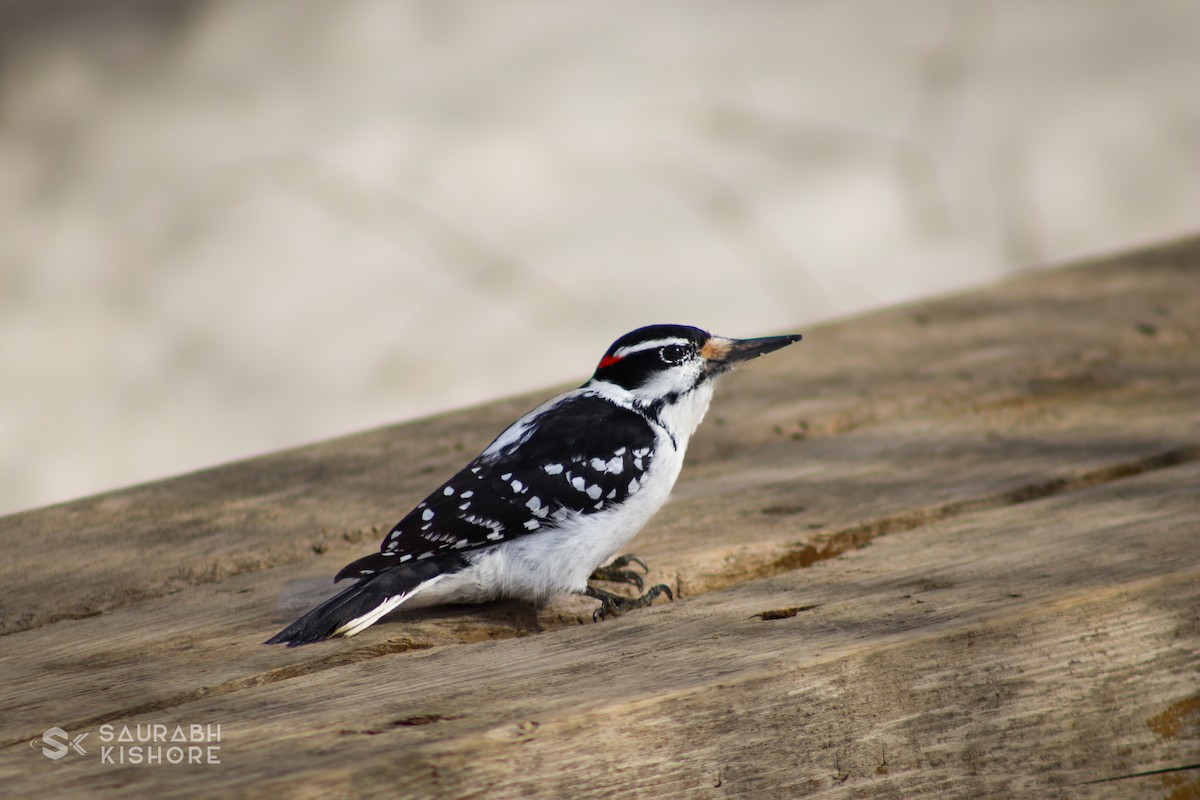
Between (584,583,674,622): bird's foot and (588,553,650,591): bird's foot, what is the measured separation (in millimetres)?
38

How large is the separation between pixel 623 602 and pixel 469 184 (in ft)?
16.5

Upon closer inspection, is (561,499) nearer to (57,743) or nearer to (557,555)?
(557,555)

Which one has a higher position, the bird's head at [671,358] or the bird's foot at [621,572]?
the bird's head at [671,358]

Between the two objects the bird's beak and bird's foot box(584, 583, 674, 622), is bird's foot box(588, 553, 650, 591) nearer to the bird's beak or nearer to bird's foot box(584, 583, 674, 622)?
bird's foot box(584, 583, 674, 622)

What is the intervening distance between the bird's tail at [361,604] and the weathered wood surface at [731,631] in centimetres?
3

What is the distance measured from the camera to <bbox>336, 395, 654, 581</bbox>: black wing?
6.77 feet

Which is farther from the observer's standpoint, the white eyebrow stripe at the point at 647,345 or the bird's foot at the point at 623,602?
the white eyebrow stripe at the point at 647,345

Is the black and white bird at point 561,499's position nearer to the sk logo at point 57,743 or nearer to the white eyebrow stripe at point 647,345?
the white eyebrow stripe at point 647,345

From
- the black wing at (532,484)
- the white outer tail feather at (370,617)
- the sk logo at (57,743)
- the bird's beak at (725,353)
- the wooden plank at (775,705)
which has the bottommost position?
the wooden plank at (775,705)

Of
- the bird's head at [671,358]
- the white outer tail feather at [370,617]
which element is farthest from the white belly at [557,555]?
the bird's head at [671,358]

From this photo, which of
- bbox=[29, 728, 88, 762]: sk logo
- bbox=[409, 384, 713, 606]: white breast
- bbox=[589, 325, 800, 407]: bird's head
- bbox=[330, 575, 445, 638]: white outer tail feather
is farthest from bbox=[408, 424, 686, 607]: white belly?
bbox=[29, 728, 88, 762]: sk logo

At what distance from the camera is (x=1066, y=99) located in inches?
287

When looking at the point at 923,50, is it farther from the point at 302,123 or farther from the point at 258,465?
the point at 258,465

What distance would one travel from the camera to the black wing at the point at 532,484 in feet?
6.77
